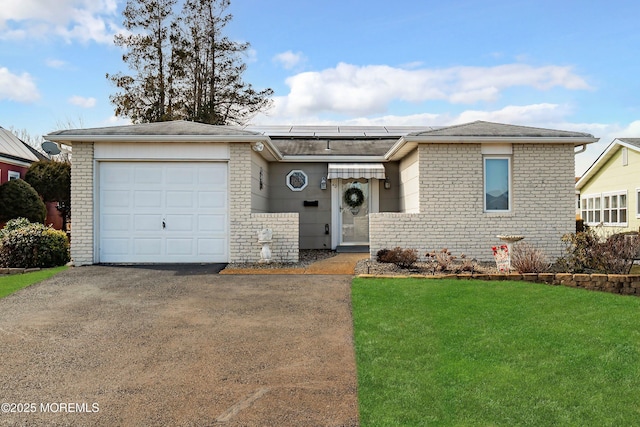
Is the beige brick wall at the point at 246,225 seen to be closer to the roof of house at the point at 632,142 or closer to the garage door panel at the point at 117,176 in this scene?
the garage door panel at the point at 117,176

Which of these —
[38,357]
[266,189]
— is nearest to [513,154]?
[266,189]

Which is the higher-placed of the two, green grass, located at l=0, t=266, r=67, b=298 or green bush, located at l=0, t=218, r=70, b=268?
green bush, located at l=0, t=218, r=70, b=268

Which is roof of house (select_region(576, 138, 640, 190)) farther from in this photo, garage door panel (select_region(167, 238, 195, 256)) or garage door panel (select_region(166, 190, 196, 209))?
garage door panel (select_region(167, 238, 195, 256))

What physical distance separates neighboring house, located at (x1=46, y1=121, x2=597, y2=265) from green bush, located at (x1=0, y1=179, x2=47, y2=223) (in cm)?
814

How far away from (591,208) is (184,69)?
904 inches

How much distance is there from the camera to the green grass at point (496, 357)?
14.4ft

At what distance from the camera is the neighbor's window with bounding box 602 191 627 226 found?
20.6m

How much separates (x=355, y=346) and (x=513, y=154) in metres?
8.94

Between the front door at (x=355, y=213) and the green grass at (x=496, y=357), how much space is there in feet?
25.4

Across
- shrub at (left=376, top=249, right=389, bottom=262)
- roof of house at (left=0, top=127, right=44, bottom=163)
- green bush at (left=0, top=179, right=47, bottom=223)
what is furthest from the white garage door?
roof of house at (left=0, top=127, right=44, bottom=163)

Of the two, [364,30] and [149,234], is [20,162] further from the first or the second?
[364,30]

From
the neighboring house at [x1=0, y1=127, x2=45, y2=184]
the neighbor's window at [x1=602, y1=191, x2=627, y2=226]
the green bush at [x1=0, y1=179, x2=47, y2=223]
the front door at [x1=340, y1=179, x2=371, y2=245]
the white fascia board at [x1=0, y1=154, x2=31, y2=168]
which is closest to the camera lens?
the front door at [x1=340, y1=179, x2=371, y2=245]

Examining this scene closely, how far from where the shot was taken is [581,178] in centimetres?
2505

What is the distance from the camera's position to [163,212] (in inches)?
501
